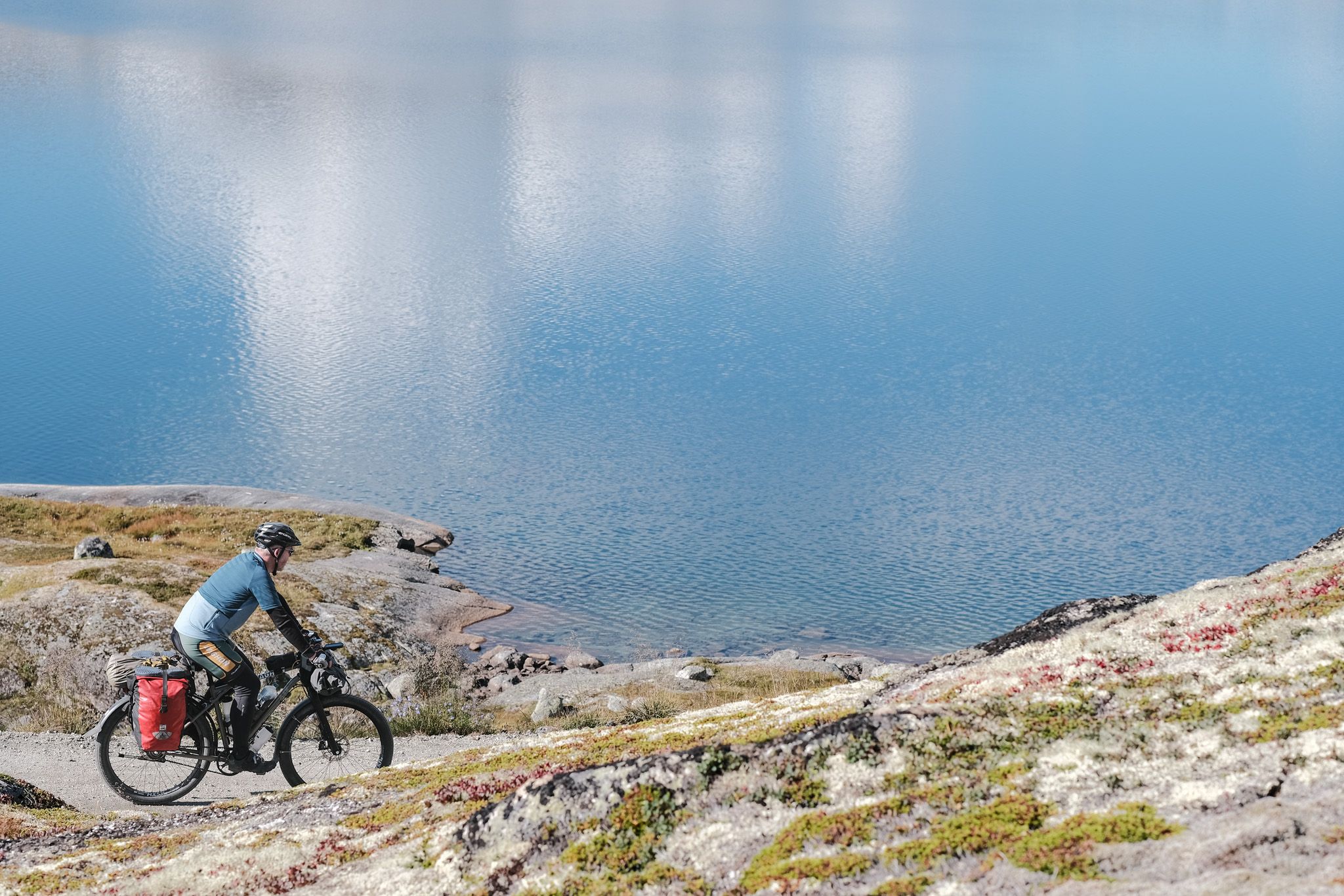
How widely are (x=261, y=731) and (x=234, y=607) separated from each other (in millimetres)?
2462

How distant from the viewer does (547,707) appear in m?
32.6

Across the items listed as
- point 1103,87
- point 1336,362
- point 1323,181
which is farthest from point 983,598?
point 1103,87

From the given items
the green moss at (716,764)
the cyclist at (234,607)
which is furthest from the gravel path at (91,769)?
the green moss at (716,764)

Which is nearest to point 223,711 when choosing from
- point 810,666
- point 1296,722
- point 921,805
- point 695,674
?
point 921,805

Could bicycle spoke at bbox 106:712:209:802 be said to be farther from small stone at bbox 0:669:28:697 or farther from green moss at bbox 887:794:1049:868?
green moss at bbox 887:794:1049:868

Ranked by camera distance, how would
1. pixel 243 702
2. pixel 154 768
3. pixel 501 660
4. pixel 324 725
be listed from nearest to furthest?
1. pixel 243 702
2. pixel 324 725
3. pixel 154 768
4. pixel 501 660

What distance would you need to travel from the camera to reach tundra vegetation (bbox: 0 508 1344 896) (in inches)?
432

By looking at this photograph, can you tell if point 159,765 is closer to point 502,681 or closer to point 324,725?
point 324,725

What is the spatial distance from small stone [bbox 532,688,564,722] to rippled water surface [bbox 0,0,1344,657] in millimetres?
15232

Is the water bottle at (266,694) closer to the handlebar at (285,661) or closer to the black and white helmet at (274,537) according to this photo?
the handlebar at (285,661)

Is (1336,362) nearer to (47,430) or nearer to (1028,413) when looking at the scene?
(1028,413)

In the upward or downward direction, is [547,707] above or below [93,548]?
below

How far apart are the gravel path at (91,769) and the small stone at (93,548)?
18283 millimetres

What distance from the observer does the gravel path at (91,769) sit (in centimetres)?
2067
